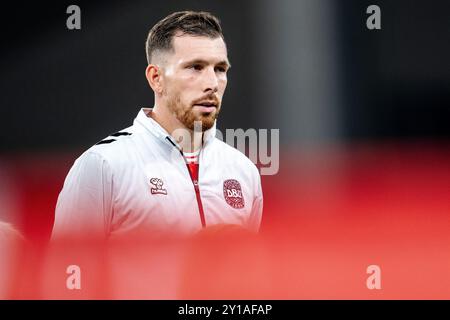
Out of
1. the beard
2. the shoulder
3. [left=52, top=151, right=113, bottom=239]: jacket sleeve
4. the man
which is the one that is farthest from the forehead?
[left=52, top=151, right=113, bottom=239]: jacket sleeve

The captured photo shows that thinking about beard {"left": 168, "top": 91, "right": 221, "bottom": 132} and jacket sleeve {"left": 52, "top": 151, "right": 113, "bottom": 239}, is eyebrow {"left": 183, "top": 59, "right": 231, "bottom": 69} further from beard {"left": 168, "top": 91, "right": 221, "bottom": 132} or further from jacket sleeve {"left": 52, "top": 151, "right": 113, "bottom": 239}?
jacket sleeve {"left": 52, "top": 151, "right": 113, "bottom": 239}

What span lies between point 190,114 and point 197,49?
182mm

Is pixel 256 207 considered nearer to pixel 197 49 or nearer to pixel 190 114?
pixel 190 114

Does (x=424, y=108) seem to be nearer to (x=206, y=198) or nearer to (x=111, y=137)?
(x=206, y=198)

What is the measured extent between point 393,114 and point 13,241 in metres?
1.26

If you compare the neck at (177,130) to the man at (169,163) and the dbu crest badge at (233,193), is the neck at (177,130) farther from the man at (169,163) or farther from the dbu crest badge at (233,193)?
the dbu crest badge at (233,193)

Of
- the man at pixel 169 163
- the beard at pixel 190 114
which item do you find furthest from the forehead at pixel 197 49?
the beard at pixel 190 114

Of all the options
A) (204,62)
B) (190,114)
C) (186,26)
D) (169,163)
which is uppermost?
(186,26)

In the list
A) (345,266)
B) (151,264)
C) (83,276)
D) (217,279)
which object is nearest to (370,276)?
(345,266)

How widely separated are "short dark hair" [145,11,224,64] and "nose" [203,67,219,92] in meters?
0.11

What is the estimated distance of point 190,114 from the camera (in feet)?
5.39

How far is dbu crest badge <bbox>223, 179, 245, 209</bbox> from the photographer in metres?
1.74

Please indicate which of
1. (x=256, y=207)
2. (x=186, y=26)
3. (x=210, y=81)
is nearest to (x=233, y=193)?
(x=256, y=207)

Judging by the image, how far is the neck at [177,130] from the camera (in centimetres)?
169
